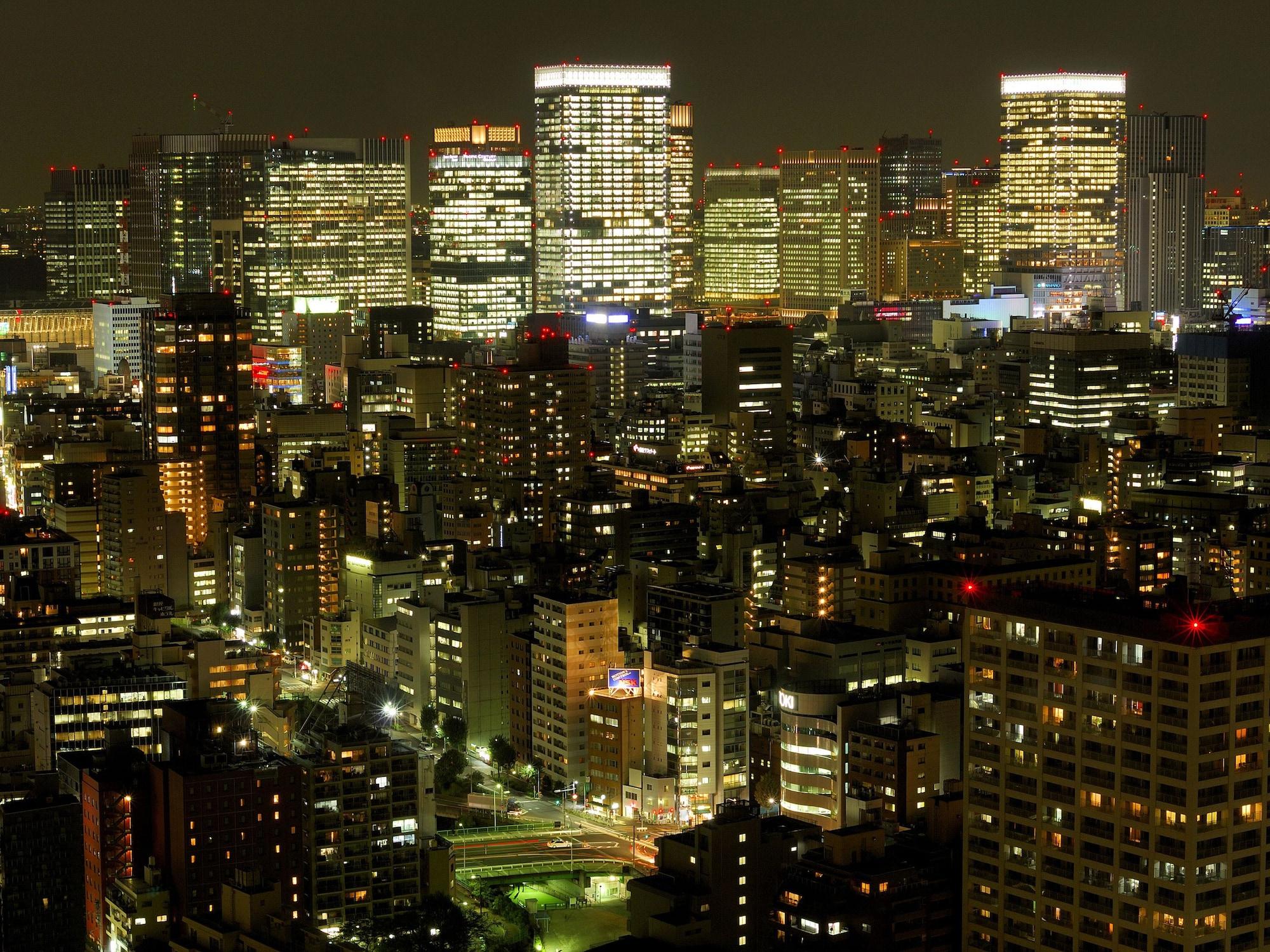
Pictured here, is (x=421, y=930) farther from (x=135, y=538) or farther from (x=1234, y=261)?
(x=1234, y=261)

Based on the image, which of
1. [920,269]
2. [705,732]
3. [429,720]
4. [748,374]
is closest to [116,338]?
[748,374]

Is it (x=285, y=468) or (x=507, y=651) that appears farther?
(x=285, y=468)

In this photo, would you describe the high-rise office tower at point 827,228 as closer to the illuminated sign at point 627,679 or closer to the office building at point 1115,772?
the illuminated sign at point 627,679

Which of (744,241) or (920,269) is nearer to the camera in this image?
(920,269)

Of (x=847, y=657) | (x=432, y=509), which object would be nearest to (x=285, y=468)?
(x=432, y=509)

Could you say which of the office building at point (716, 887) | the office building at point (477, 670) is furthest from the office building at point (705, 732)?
the office building at point (716, 887)

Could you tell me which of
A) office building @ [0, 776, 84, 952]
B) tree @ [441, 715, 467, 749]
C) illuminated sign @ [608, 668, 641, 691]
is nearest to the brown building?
illuminated sign @ [608, 668, 641, 691]

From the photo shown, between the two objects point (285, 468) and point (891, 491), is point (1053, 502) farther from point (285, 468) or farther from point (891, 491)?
point (285, 468)
